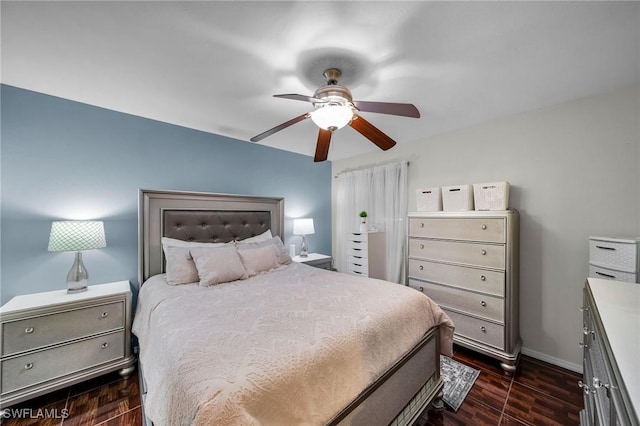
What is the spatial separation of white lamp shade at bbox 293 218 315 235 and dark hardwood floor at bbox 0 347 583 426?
2.21 m

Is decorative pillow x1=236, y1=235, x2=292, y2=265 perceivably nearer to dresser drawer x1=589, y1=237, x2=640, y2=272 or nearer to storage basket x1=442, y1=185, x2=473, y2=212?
storage basket x1=442, y1=185, x2=473, y2=212

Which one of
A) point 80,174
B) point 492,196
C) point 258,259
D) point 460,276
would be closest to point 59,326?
point 80,174

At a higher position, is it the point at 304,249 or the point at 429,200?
the point at 429,200

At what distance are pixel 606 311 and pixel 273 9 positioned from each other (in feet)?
6.63

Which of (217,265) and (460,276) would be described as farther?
(460,276)

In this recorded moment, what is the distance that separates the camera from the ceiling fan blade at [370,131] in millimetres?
1816

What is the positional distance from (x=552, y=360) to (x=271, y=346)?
2.71m

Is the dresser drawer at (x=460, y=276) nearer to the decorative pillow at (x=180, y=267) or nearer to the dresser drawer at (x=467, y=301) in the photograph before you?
the dresser drawer at (x=467, y=301)

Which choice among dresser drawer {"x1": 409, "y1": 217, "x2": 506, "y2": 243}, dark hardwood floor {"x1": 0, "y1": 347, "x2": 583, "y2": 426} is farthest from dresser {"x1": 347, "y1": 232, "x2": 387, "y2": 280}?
dark hardwood floor {"x1": 0, "y1": 347, "x2": 583, "y2": 426}

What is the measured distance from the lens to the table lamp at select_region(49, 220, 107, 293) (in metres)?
1.86

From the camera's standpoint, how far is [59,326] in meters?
1.79

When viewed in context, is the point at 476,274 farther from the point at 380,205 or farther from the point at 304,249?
the point at 304,249

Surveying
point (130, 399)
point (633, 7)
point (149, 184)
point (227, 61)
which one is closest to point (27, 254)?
point (149, 184)

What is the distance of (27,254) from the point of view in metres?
1.97
